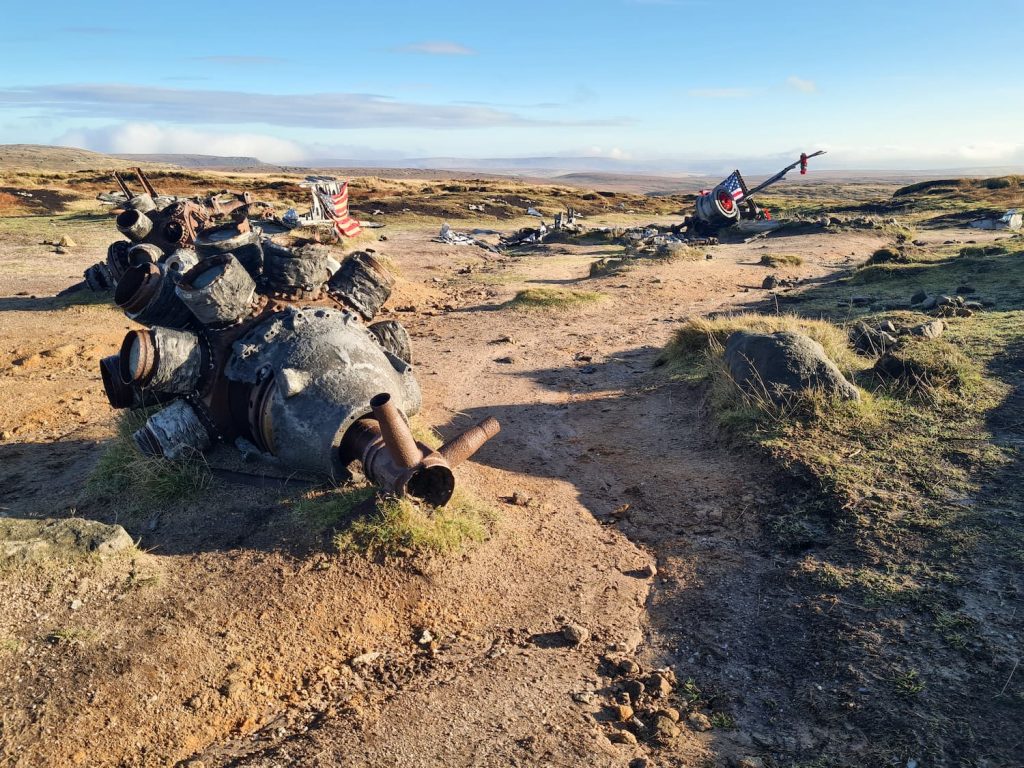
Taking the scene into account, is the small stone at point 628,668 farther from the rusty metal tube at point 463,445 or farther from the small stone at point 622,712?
the rusty metal tube at point 463,445

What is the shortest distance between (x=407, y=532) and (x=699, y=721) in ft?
6.96

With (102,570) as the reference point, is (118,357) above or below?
above

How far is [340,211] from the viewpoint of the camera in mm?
22828

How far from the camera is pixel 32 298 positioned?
1350cm

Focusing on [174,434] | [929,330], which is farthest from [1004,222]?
[174,434]

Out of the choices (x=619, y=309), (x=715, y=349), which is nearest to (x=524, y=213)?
(x=619, y=309)

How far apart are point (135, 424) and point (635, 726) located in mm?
4999

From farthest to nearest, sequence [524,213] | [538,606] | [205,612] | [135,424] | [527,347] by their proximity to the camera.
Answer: [524,213] → [527,347] → [135,424] → [538,606] → [205,612]

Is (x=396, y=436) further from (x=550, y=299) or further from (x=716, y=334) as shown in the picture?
(x=550, y=299)

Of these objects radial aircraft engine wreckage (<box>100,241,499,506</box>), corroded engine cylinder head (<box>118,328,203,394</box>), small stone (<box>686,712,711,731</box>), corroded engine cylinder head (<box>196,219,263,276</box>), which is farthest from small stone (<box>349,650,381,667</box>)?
corroded engine cylinder head (<box>196,219,263,276</box>)

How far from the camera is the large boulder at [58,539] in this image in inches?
168

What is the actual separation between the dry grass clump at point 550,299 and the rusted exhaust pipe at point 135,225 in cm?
653

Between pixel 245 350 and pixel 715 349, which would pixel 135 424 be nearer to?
pixel 245 350

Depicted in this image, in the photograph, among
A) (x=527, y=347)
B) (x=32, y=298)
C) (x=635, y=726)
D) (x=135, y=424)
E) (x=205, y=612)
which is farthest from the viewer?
(x=32, y=298)
